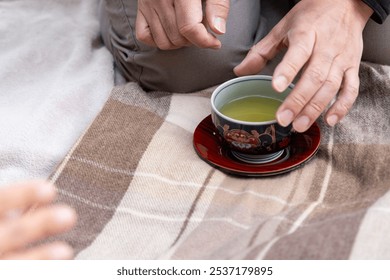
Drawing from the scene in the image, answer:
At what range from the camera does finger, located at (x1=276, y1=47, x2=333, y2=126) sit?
0.96 metres

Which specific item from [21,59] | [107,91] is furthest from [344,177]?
[21,59]

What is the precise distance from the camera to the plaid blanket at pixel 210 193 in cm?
83

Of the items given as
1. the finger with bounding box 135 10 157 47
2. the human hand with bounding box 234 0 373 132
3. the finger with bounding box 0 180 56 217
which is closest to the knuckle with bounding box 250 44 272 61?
the human hand with bounding box 234 0 373 132

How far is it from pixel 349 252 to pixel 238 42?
1.96 ft

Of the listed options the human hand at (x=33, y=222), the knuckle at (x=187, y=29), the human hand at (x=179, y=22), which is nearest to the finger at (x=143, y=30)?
the human hand at (x=179, y=22)

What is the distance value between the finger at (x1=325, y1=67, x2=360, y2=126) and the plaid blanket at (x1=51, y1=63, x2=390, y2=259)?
0.25 ft

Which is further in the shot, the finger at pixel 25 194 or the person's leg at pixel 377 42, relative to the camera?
the person's leg at pixel 377 42

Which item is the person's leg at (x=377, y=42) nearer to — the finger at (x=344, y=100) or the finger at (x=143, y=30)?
the finger at (x=344, y=100)

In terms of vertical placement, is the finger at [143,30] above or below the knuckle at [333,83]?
below

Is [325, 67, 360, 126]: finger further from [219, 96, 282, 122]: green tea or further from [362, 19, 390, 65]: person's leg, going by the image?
[362, 19, 390, 65]: person's leg

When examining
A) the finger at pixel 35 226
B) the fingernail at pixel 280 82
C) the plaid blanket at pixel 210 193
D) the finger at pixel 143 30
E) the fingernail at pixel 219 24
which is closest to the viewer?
the finger at pixel 35 226

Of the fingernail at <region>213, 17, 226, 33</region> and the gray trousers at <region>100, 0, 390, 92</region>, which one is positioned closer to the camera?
the fingernail at <region>213, 17, 226, 33</region>

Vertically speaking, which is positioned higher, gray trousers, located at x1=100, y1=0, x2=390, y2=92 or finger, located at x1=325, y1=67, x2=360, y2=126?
finger, located at x1=325, y1=67, x2=360, y2=126
